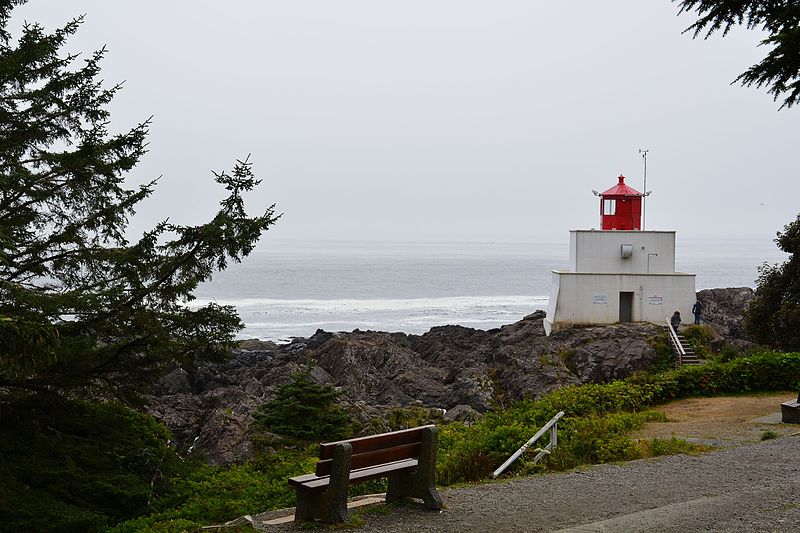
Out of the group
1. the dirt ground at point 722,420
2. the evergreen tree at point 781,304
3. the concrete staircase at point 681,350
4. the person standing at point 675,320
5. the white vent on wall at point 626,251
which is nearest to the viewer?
the dirt ground at point 722,420

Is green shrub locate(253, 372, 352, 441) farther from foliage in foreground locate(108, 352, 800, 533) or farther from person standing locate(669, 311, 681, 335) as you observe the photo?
person standing locate(669, 311, 681, 335)

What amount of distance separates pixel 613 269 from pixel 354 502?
23.7 m

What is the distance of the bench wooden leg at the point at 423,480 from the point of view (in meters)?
6.98

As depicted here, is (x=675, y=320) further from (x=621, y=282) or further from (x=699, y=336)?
(x=621, y=282)

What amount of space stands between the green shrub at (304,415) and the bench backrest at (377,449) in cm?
845

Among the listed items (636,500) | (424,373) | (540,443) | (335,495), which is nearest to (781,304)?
(424,373)

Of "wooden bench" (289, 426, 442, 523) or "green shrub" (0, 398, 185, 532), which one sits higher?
"wooden bench" (289, 426, 442, 523)

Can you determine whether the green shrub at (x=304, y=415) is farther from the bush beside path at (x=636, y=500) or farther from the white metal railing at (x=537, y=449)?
the bush beside path at (x=636, y=500)

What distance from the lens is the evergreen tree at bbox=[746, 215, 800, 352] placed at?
23.8 metres

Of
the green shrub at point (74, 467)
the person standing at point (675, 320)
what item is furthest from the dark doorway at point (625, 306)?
the green shrub at point (74, 467)

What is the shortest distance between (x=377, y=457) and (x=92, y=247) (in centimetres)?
724

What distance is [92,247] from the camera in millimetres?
12156

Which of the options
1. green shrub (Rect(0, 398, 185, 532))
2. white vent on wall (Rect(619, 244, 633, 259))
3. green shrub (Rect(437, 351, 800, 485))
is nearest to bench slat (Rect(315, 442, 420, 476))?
green shrub (Rect(437, 351, 800, 485))

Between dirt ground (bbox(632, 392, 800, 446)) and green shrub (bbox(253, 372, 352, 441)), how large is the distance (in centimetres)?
604
